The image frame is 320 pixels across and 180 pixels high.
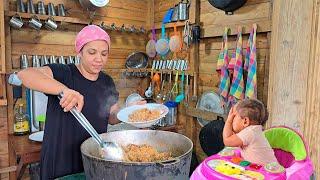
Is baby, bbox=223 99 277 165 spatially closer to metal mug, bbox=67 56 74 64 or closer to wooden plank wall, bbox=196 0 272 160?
wooden plank wall, bbox=196 0 272 160

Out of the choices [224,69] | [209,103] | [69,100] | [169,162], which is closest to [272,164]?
[169,162]

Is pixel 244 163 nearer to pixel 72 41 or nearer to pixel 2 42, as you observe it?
pixel 2 42

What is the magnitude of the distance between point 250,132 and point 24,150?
1485 millimetres

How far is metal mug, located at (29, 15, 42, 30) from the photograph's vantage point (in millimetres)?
2095

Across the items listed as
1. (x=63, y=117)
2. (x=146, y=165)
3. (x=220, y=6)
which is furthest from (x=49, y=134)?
(x=220, y=6)

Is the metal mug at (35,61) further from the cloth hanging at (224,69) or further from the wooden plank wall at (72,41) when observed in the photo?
the cloth hanging at (224,69)

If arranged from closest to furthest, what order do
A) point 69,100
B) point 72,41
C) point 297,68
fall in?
point 69,100 → point 297,68 → point 72,41

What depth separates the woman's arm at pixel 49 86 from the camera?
0.98 meters

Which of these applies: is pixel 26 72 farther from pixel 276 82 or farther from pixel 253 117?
pixel 276 82

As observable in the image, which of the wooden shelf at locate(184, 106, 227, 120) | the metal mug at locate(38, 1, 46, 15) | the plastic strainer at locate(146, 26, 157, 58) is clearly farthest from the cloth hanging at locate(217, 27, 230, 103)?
the metal mug at locate(38, 1, 46, 15)

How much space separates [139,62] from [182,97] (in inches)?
25.1

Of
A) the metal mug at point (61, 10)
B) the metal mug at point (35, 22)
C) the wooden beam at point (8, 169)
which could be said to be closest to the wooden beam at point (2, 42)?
the metal mug at point (35, 22)

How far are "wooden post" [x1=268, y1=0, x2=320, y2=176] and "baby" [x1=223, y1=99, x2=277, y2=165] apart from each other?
0.72m

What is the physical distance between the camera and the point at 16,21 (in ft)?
6.66
